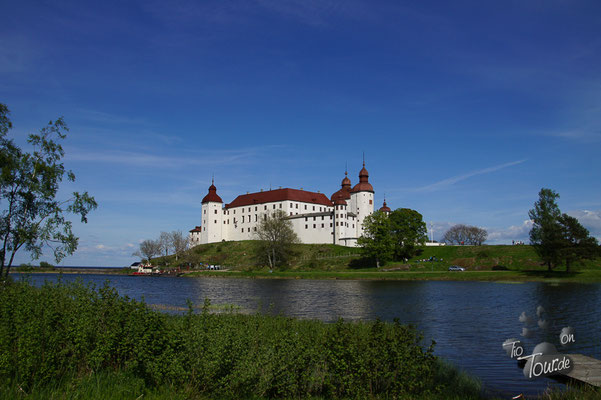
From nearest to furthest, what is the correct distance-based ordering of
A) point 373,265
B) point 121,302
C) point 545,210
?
point 121,302
point 545,210
point 373,265

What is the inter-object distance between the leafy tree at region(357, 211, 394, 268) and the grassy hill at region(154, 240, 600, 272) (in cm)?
247

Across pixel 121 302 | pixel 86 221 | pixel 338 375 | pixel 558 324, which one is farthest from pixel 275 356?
pixel 558 324

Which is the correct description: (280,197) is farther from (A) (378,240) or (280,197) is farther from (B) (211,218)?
(A) (378,240)

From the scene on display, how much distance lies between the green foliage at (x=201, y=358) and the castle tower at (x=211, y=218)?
454 ft

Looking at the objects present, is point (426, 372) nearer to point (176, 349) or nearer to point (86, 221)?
point (176, 349)

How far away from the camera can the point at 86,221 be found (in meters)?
25.8

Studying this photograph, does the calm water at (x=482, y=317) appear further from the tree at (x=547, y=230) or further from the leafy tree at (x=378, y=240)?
the leafy tree at (x=378, y=240)

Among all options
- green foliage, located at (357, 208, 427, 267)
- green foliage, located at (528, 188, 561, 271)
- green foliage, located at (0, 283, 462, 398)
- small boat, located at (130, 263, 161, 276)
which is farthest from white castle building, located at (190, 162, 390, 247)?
green foliage, located at (0, 283, 462, 398)

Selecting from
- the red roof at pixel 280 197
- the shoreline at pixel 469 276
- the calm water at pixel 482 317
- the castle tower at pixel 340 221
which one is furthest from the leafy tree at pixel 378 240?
the red roof at pixel 280 197

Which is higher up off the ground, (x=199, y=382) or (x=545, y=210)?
(x=545, y=210)

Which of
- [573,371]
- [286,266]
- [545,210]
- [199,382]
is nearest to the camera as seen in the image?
[199,382]

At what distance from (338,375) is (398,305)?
27374 millimetres

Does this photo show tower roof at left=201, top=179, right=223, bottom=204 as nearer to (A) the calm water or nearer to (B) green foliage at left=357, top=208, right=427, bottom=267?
(B) green foliage at left=357, top=208, right=427, bottom=267

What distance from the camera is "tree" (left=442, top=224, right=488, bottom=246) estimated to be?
150875 mm
